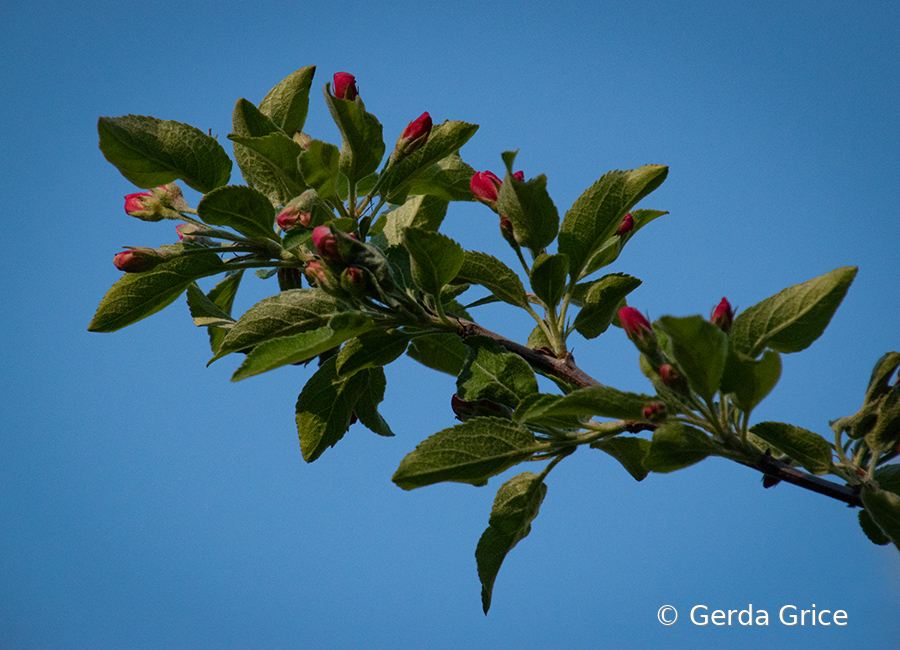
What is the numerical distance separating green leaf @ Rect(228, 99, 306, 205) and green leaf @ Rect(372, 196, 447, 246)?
222 millimetres

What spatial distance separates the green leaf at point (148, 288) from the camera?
1503 mm

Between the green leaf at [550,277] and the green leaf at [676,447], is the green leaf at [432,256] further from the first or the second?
the green leaf at [676,447]

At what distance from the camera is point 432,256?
1283 mm

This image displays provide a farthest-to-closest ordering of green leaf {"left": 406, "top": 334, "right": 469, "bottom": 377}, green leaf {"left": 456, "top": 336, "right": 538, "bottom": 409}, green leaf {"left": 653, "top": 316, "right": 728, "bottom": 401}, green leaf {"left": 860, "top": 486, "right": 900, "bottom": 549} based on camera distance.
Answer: green leaf {"left": 406, "top": 334, "right": 469, "bottom": 377} < green leaf {"left": 456, "top": 336, "right": 538, "bottom": 409} < green leaf {"left": 860, "top": 486, "right": 900, "bottom": 549} < green leaf {"left": 653, "top": 316, "right": 728, "bottom": 401}

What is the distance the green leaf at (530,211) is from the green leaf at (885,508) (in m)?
0.69

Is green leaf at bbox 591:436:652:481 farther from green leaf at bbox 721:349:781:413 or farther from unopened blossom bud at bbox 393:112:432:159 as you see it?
unopened blossom bud at bbox 393:112:432:159

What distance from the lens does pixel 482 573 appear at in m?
1.44

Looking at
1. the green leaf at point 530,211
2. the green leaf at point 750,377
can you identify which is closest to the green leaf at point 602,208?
the green leaf at point 530,211

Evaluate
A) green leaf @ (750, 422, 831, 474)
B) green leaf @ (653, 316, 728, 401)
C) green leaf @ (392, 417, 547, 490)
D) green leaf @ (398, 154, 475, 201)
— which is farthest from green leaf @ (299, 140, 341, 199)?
green leaf @ (750, 422, 831, 474)

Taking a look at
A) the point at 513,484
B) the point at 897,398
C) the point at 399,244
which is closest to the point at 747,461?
the point at 897,398

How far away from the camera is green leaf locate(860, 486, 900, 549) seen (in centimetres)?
110

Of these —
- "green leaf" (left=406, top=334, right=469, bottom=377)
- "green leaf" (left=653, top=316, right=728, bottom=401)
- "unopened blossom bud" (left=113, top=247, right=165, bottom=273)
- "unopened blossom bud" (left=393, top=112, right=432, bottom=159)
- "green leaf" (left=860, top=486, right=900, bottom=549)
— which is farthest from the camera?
"green leaf" (left=406, top=334, right=469, bottom=377)

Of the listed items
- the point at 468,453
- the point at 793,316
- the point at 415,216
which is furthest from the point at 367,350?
the point at 793,316

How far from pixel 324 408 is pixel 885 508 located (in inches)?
40.5
